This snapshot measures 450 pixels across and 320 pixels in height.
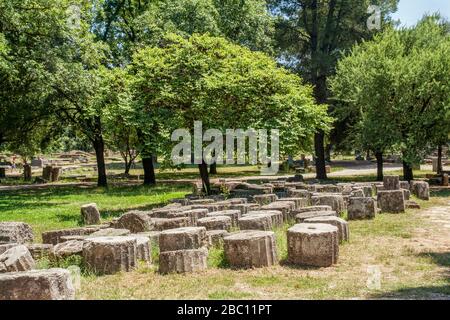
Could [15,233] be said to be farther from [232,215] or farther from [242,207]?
[242,207]

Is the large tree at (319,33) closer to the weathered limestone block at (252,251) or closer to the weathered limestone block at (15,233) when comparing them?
the weathered limestone block at (15,233)

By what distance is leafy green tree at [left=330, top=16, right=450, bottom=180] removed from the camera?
22656 mm

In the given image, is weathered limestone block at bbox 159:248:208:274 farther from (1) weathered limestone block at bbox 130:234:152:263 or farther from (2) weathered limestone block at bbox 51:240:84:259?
(2) weathered limestone block at bbox 51:240:84:259

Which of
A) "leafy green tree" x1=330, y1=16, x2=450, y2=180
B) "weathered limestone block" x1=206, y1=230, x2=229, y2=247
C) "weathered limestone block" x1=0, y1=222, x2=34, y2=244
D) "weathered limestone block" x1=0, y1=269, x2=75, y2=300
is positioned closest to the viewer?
"weathered limestone block" x1=0, y1=269, x2=75, y2=300

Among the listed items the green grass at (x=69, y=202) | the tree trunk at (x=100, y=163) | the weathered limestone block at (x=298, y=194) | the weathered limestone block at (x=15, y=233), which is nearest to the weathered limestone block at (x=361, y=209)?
the weathered limestone block at (x=298, y=194)

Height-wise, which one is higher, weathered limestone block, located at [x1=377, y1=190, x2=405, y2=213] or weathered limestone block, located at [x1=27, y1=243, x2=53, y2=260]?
weathered limestone block, located at [x1=377, y1=190, x2=405, y2=213]

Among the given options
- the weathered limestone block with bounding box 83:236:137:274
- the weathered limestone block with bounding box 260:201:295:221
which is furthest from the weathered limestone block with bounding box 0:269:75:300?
the weathered limestone block with bounding box 260:201:295:221

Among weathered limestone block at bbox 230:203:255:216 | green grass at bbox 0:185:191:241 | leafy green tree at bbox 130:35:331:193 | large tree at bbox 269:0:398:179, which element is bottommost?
green grass at bbox 0:185:191:241

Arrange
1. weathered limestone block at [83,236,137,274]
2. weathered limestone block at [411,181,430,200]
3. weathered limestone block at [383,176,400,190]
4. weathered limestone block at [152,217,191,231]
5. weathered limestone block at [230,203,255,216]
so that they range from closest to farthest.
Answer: weathered limestone block at [83,236,137,274]
weathered limestone block at [152,217,191,231]
weathered limestone block at [230,203,255,216]
weathered limestone block at [383,176,400,190]
weathered limestone block at [411,181,430,200]

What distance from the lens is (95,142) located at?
91.4ft

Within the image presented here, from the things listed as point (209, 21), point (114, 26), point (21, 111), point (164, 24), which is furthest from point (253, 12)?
point (21, 111)

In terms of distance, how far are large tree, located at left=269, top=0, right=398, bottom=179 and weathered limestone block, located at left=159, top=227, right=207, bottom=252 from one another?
19900 millimetres

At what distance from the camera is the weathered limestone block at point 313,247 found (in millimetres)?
8672

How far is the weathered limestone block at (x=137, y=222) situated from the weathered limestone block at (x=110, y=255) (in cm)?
327
